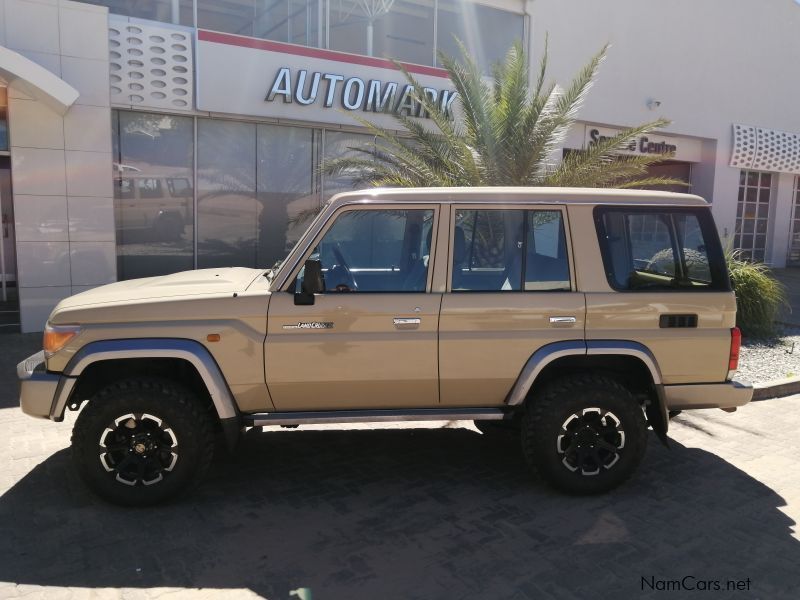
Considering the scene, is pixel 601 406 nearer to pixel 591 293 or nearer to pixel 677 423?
pixel 591 293

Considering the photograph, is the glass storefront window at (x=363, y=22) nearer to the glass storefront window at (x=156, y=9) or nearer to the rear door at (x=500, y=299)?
the glass storefront window at (x=156, y=9)

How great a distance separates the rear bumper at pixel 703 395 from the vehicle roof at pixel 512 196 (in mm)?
1208

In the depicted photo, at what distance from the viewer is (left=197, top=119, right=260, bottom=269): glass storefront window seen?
10945mm

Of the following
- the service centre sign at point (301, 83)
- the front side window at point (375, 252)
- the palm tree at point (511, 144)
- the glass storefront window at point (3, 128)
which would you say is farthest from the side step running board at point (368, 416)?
the glass storefront window at point (3, 128)

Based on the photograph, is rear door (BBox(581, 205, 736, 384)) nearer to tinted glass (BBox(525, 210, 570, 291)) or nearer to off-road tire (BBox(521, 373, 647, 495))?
tinted glass (BBox(525, 210, 570, 291))

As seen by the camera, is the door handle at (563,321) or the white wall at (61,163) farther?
the white wall at (61,163)

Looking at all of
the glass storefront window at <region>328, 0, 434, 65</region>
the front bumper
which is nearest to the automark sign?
the glass storefront window at <region>328, 0, 434, 65</region>

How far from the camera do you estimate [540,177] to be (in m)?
8.94

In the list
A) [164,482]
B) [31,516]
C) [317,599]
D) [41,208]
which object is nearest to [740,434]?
[317,599]

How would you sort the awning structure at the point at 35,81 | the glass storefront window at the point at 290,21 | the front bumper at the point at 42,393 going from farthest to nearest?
the glass storefront window at the point at 290,21 < the awning structure at the point at 35,81 < the front bumper at the point at 42,393

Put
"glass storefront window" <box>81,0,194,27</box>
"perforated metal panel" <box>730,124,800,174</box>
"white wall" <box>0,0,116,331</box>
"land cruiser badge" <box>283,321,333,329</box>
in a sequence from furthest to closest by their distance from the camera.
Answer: "perforated metal panel" <box>730,124,800,174</box>, "glass storefront window" <box>81,0,194,27</box>, "white wall" <box>0,0,116,331</box>, "land cruiser badge" <box>283,321,333,329</box>

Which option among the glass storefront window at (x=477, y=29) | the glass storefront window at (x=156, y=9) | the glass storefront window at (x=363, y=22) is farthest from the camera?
the glass storefront window at (x=477, y=29)

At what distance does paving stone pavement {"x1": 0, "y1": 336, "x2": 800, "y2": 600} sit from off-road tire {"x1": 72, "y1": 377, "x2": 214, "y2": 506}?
0.16 meters

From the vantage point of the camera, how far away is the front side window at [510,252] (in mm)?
4230
